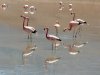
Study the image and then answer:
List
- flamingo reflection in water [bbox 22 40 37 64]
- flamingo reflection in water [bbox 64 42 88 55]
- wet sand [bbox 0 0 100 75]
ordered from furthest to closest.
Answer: flamingo reflection in water [bbox 64 42 88 55] < flamingo reflection in water [bbox 22 40 37 64] < wet sand [bbox 0 0 100 75]

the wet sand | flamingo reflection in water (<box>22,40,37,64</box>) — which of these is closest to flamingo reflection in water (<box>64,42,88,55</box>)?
the wet sand

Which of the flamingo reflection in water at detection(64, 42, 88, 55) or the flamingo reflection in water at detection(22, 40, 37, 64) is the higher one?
the flamingo reflection in water at detection(22, 40, 37, 64)

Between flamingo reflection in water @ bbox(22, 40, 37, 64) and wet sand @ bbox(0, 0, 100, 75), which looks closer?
wet sand @ bbox(0, 0, 100, 75)

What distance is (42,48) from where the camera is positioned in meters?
4.23

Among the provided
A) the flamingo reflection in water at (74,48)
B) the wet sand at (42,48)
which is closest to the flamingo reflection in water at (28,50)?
the wet sand at (42,48)

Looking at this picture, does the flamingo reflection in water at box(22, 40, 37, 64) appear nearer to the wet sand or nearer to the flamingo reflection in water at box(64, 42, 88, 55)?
the wet sand

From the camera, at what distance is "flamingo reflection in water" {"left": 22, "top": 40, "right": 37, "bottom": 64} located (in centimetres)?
384

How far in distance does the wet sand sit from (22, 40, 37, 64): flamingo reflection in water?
16mm

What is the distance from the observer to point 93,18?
6434mm

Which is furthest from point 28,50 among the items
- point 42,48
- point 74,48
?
point 74,48

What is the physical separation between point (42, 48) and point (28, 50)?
0.55 feet

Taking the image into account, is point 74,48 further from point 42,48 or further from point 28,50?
point 28,50

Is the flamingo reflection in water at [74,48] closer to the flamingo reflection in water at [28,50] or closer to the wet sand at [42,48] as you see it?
the wet sand at [42,48]

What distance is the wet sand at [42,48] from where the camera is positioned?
3.58 meters
